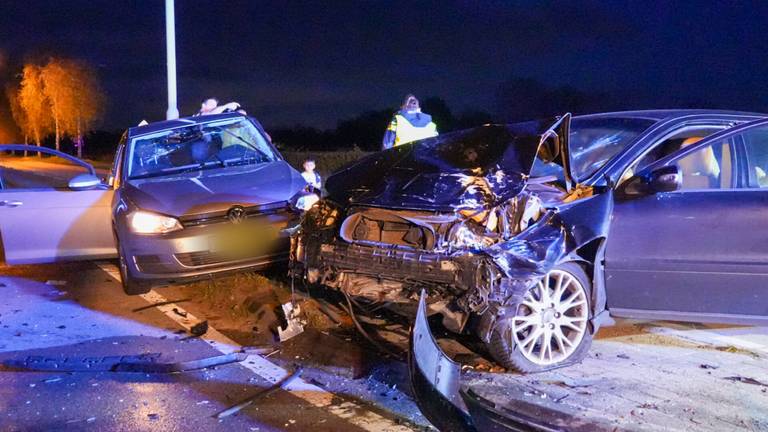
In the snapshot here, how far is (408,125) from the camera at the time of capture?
8.40m

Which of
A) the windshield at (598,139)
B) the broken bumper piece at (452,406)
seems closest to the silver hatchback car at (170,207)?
the windshield at (598,139)

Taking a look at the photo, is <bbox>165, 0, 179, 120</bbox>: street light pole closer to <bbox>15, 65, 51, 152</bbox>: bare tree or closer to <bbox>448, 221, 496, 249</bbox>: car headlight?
<bbox>448, 221, 496, 249</bbox>: car headlight

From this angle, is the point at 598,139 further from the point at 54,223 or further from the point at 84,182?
the point at 54,223

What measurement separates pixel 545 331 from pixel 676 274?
95cm

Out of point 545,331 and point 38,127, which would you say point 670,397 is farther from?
point 38,127

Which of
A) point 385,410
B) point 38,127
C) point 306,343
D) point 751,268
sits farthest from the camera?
point 38,127

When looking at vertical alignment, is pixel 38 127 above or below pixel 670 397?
above

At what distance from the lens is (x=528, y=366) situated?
4633 millimetres

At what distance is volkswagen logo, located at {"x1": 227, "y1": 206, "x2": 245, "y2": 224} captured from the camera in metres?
6.25

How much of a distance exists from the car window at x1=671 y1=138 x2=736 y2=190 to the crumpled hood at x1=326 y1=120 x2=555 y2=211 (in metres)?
0.99

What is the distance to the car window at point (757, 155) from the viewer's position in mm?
4863

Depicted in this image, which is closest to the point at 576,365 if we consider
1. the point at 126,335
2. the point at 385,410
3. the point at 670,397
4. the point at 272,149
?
the point at 670,397

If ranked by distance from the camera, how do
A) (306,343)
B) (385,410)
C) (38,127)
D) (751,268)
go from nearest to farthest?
1. (385,410)
2. (751,268)
3. (306,343)
4. (38,127)

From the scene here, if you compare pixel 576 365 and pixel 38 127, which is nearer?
pixel 576 365
